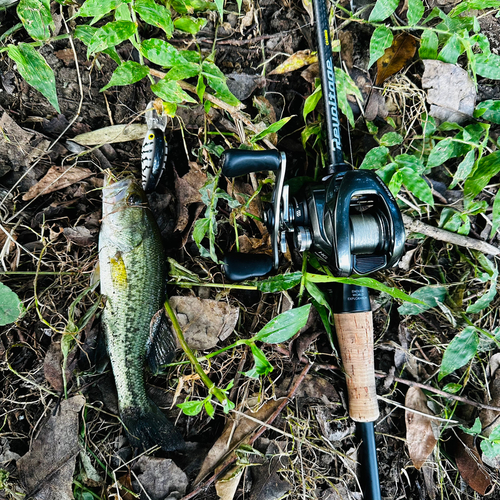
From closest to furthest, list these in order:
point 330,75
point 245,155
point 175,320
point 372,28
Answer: point 245,155 < point 330,75 < point 175,320 < point 372,28

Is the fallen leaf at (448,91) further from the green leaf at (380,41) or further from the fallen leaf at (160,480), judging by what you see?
the fallen leaf at (160,480)

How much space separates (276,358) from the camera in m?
2.24

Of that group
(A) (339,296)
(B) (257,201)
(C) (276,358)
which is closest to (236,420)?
(C) (276,358)

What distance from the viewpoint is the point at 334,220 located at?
1.58 metres

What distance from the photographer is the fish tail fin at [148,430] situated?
82.8 inches

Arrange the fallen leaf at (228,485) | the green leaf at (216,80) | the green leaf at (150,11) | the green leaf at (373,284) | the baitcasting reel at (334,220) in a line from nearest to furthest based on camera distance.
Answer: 1. the baitcasting reel at (334,220)
2. the green leaf at (150,11)
3. the green leaf at (373,284)
4. the green leaf at (216,80)
5. the fallen leaf at (228,485)

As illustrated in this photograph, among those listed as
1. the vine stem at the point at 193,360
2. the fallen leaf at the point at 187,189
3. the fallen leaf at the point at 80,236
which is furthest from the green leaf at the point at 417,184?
the fallen leaf at the point at 80,236

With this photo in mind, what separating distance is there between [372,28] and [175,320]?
2.06 meters

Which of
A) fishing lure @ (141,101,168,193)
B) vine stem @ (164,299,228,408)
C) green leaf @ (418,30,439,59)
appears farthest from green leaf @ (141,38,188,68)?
green leaf @ (418,30,439,59)

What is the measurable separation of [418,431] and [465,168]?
1548 millimetres

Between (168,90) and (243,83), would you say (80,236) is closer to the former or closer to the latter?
(168,90)

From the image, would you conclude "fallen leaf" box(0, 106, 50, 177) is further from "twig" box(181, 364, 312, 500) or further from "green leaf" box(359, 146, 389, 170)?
"twig" box(181, 364, 312, 500)

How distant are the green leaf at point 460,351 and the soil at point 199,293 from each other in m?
0.11

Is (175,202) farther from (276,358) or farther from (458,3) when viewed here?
(458,3)
